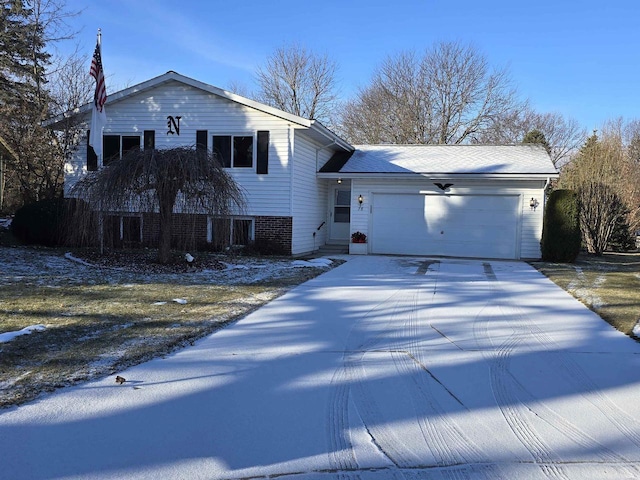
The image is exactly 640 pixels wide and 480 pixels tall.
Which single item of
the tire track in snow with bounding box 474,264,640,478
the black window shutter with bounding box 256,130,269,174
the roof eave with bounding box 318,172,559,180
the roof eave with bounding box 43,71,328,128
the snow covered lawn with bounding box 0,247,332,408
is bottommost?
the tire track in snow with bounding box 474,264,640,478

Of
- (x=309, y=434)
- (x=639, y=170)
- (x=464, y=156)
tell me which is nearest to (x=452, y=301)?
(x=309, y=434)

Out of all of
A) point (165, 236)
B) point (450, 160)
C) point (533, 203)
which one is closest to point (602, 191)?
point (533, 203)

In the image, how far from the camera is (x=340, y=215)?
20.3m

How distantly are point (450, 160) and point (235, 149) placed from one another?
7865 mm

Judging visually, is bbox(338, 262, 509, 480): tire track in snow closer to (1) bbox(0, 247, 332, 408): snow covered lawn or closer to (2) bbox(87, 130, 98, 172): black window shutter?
(1) bbox(0, 247, 332, 408): snow covered lawn

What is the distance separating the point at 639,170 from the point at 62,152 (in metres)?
25.6

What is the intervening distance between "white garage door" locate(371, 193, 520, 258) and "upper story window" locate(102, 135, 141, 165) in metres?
8.35

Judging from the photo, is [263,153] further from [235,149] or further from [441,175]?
[441,175]

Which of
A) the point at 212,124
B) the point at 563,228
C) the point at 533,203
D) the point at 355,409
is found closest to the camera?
the point at 355,409

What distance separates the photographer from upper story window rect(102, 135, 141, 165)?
57.5 feet

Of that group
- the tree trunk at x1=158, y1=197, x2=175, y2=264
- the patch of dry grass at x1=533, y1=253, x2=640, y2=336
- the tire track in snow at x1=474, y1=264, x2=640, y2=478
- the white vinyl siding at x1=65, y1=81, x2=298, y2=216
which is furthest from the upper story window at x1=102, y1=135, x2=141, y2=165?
the tire track in snow at x1=474, y1=264, x2=640, y2=478

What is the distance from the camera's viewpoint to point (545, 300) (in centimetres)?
948

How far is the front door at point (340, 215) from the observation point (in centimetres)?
2020

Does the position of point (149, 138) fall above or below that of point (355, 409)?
above
